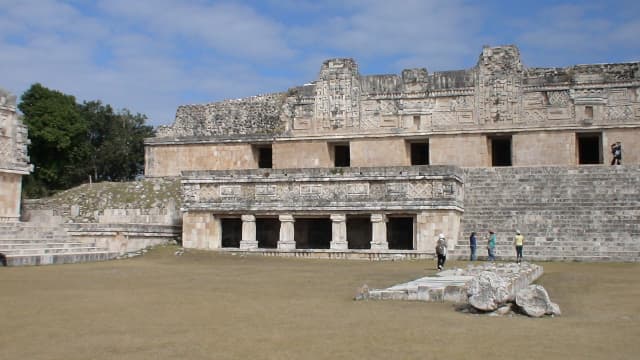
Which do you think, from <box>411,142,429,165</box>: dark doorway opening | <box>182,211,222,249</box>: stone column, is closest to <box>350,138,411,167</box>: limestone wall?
<box>411,142,429,165</box>: dark doorway opening

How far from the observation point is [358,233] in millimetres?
23109

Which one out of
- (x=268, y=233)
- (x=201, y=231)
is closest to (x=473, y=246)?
(x=268, y=233)

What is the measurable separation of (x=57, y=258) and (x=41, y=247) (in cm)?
167

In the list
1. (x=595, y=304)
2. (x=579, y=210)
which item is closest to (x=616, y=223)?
(x=579, y=210)

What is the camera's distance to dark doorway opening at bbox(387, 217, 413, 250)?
23453 mm

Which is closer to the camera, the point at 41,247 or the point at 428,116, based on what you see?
the point at 41,247

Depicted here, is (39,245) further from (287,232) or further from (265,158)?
(265,158)

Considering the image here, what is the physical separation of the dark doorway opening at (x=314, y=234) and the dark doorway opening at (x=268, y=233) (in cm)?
101

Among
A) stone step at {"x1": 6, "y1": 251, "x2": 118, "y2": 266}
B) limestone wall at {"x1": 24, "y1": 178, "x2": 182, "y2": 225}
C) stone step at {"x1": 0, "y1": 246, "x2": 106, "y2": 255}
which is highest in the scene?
limestone wall at {"x1": 24, "y1": 178, "x2": 182, "y2": 225}

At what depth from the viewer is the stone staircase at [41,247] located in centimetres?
1727

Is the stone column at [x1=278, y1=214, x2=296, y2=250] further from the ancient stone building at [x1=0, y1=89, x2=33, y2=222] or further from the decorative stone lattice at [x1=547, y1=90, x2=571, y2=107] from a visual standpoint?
the decorative stone lattice at [x1=547, y1=90, x2=571, y2=107]

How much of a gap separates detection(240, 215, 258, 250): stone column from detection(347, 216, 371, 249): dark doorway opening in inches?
121

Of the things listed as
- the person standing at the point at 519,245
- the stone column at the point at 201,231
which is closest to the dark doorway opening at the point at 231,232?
the stone column at the point at 201,231

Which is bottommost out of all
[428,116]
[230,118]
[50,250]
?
[50,250]
